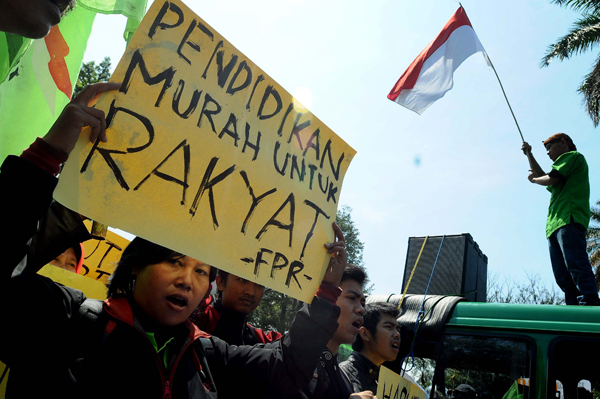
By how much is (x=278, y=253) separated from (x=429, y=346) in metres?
2.13

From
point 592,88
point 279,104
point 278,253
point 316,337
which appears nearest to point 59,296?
point 278,253

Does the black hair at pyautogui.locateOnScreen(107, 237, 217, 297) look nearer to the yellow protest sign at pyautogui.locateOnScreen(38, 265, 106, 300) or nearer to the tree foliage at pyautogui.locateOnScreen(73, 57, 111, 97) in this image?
the yellow protest sign at pyautogui.locateOnScreen(38, 265, 106, 300)

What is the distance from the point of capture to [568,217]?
3.78 metres

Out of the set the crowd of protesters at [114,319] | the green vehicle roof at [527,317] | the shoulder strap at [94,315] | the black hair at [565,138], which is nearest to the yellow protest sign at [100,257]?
the crowd of protesters at [114,319]

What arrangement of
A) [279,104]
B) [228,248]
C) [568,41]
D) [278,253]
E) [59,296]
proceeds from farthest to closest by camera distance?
[568,41] < [279,104] < [278,253] < [228,248] < [59,296]

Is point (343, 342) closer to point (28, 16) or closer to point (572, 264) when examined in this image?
point (572, 264)

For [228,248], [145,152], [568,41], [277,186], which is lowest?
[228,248]

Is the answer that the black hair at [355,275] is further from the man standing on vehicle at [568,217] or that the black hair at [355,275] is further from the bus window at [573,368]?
the man standing on vehicle at [568,217]

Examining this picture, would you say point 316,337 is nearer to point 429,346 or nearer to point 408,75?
point 429,346

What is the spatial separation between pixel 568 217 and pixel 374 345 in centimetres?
212

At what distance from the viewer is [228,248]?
1602 millimetres

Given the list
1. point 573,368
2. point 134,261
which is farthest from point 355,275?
point 134,261

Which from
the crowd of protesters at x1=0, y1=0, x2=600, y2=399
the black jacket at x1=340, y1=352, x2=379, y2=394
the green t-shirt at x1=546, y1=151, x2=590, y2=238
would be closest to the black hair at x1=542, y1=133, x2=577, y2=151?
the green t-shirt at x1=546, y1=151, x2=590, y2=238

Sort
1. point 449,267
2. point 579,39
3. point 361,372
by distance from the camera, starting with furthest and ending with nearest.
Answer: point 579,39
point 449,267
point 361,372
